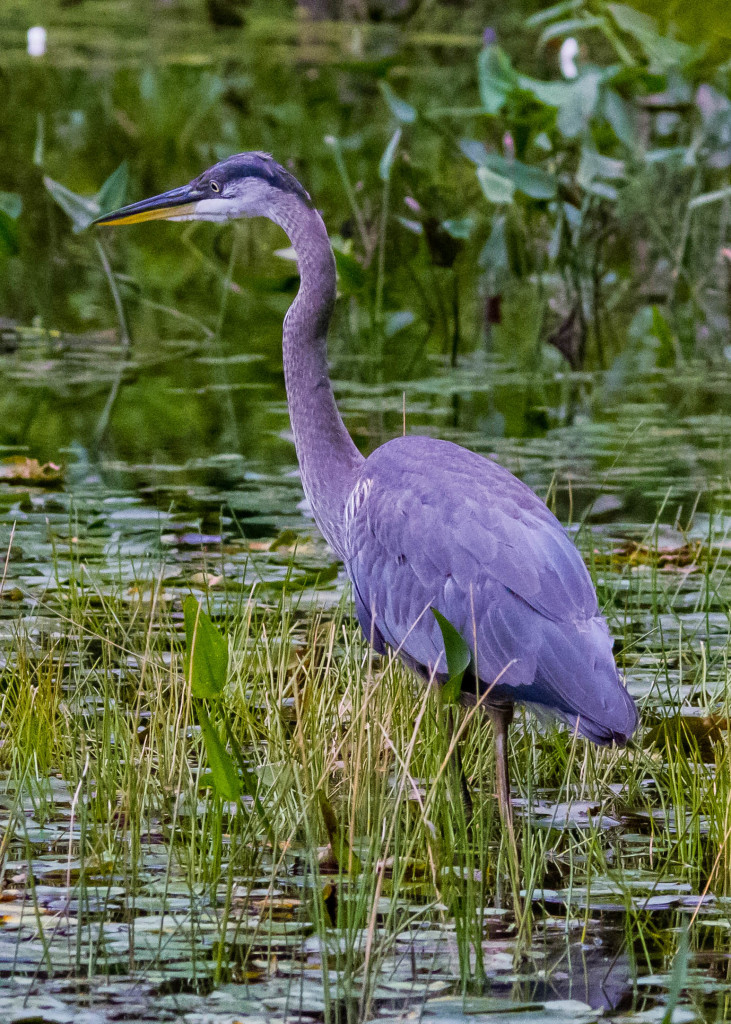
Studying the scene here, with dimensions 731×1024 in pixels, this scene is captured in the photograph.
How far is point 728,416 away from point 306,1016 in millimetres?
5320

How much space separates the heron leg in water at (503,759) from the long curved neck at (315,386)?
0.72 metres

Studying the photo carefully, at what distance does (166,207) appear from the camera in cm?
459

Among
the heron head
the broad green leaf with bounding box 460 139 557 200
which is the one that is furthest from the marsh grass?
the broad green leaf with bounding box 460 139 557 200

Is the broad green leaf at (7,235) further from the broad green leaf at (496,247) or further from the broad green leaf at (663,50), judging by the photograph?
the broad green leaf at (663,50)

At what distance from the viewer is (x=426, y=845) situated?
327cm

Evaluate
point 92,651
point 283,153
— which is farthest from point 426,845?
point 283,153

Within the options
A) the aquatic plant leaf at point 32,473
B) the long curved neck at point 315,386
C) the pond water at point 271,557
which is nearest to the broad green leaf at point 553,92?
the pond water at point 271,557

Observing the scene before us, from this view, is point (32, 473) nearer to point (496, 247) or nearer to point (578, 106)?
point (578, 106)

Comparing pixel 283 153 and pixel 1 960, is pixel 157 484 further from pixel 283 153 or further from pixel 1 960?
pixel 283 153

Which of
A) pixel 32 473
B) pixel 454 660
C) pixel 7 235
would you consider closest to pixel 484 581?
pixel 454 660

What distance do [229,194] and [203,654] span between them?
5.20ft

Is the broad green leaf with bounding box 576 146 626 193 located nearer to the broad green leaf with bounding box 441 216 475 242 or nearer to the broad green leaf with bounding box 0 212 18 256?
the broad green leaf with bounding box 441 216 475 242

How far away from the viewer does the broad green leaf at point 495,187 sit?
788cm

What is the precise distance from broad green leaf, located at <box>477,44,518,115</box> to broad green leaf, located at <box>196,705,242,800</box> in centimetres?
595
